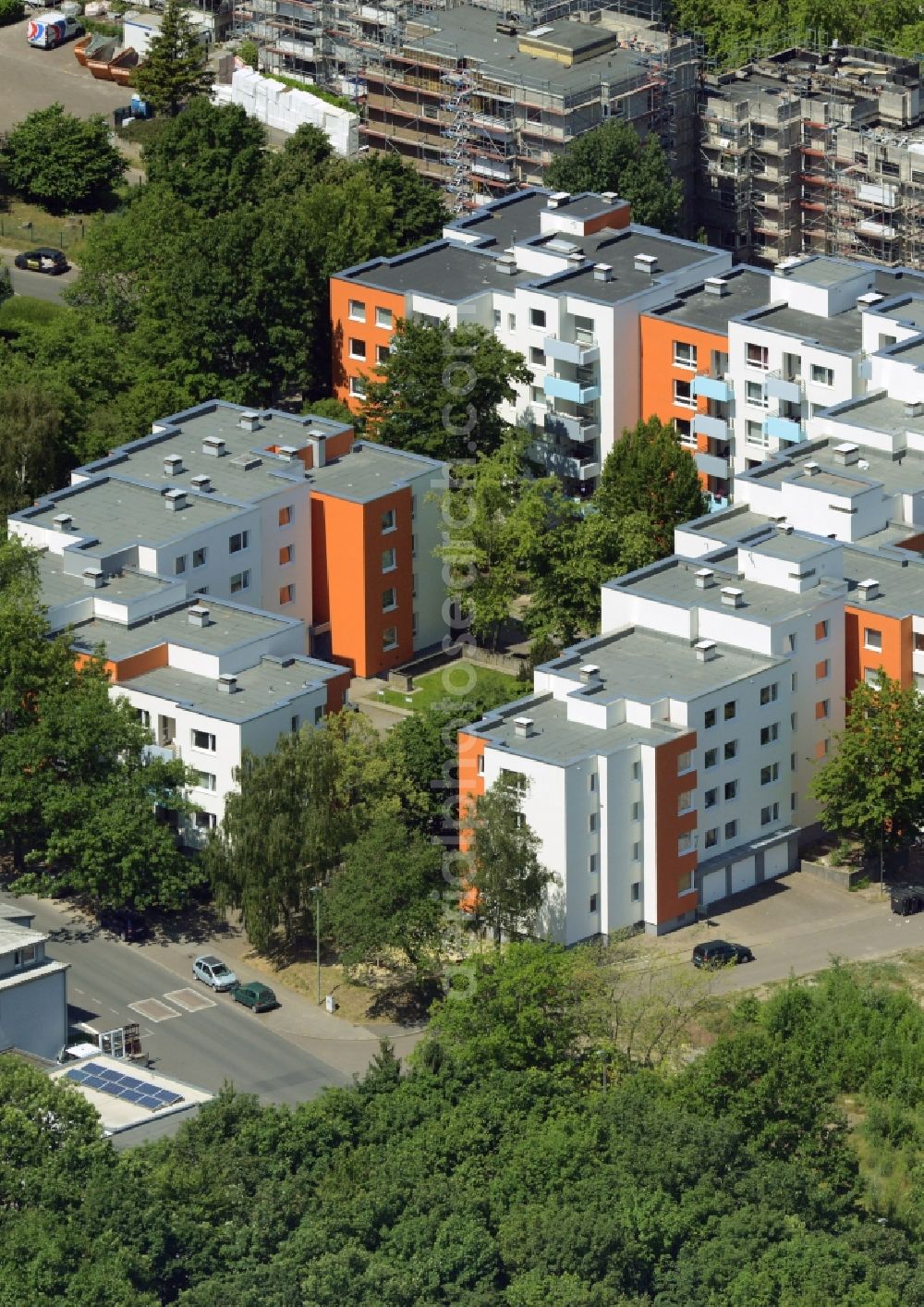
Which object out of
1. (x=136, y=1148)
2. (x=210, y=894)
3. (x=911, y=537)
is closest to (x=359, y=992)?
(x=210, y=894)

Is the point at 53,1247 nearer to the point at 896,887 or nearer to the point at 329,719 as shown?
the point at 329,719

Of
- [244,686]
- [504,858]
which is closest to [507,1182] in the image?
[504,858]

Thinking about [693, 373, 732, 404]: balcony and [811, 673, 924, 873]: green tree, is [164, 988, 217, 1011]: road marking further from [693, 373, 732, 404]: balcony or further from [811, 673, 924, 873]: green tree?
[693, 373, 732, 404]: balcony

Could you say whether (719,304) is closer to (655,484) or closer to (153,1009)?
(655,484)

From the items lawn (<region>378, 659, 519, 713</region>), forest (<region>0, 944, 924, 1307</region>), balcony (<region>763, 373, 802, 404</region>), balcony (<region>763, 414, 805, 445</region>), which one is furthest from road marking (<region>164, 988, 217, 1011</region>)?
balcony (<region>763, 373, 802, 404</region>)

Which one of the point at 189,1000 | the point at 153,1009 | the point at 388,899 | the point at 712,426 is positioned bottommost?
the point at 189,1000
